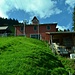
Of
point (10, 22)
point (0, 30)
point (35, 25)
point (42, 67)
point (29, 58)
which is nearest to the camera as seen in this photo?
point (42, 67)

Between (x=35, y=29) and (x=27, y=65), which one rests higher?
(x=35, y=29)

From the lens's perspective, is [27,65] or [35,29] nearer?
[27,65]

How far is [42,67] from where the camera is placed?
18.9 metres

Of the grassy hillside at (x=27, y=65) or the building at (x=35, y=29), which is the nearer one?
the grassy hillside at (x=27, y=65)

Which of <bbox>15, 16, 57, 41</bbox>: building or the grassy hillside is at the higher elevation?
<bbox>15, 16, 57, 41</bbox>: building

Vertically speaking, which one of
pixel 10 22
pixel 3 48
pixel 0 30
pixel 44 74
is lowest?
pixel 44 74

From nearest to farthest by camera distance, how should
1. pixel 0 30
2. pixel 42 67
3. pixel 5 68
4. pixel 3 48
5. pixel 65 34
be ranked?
pixel 5 68
pixel 42 67
pixel 3 48
pixel 65 34
pixel 0 30

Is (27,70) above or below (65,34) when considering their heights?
below

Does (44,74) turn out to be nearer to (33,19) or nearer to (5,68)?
(5,68)

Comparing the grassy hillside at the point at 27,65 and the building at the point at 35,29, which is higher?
the building at the point at 35,29

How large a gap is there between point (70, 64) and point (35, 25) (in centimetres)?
2881

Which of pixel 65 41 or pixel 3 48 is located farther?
pixel 65 41

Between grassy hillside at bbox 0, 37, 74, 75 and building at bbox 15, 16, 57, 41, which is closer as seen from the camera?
grassy hillside at bbox 0, 37, 74, 75

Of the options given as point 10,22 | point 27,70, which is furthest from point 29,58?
point 10,22
